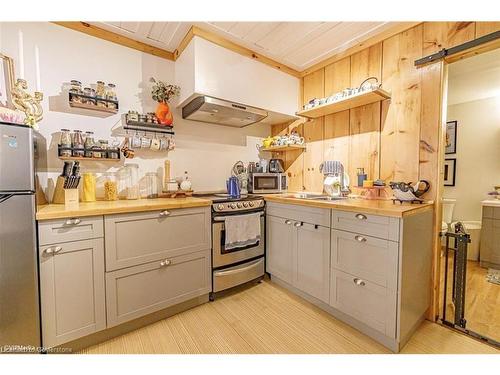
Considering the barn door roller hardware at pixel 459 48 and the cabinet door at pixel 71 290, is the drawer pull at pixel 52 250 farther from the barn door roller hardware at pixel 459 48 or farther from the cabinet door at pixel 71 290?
the barn door roller hardware at pixel 459 48

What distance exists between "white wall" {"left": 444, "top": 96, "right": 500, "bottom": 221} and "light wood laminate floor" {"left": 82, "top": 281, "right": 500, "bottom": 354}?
2.59 meters

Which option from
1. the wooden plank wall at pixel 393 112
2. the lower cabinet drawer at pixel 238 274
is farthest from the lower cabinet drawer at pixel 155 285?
the wooden plank wall at pixel 393 112

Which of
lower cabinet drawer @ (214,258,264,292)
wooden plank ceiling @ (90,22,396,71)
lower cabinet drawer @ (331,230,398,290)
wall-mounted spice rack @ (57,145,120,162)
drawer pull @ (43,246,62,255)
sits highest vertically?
wooden plank ceiling @ (90,22,396,71)

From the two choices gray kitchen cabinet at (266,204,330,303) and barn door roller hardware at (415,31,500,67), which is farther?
gray kitchen cabinet at (266,204,330,303)

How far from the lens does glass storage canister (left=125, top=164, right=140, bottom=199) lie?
77.7 inches

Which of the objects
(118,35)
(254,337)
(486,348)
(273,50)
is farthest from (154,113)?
(486,348)

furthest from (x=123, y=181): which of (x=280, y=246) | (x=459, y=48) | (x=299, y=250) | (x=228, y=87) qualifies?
(x=459, y=48)

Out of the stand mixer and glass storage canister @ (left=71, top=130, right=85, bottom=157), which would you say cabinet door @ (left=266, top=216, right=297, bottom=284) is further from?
glass storage canister @ (left=71, top=130, right=85, bottom=157)

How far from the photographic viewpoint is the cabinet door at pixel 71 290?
4.22ft

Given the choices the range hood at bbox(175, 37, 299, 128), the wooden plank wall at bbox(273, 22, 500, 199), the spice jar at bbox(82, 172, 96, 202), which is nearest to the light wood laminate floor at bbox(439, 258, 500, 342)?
the wooden plank wall at bbox(273, 22, 500, 199)

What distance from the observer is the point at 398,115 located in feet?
6.25

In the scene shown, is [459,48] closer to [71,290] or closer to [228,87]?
[228,87]

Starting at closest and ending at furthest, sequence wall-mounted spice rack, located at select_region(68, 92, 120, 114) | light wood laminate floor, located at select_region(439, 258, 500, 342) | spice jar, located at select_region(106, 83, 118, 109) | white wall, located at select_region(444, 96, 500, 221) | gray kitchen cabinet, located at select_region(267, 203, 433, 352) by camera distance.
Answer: gray kitchen cabinet, located at select_region(267, 203, 433, 352), light wood laminate floor, located at select_region(439, 258, 500, 342), wall-mounted spice rack, located at select_region(68, 92, 120, 114), spice jar, located at select_region(106, 83, 118, 109), white wall, located at select_region(444, 96, 500, 221)

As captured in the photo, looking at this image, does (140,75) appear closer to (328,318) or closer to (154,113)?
(154,113)
